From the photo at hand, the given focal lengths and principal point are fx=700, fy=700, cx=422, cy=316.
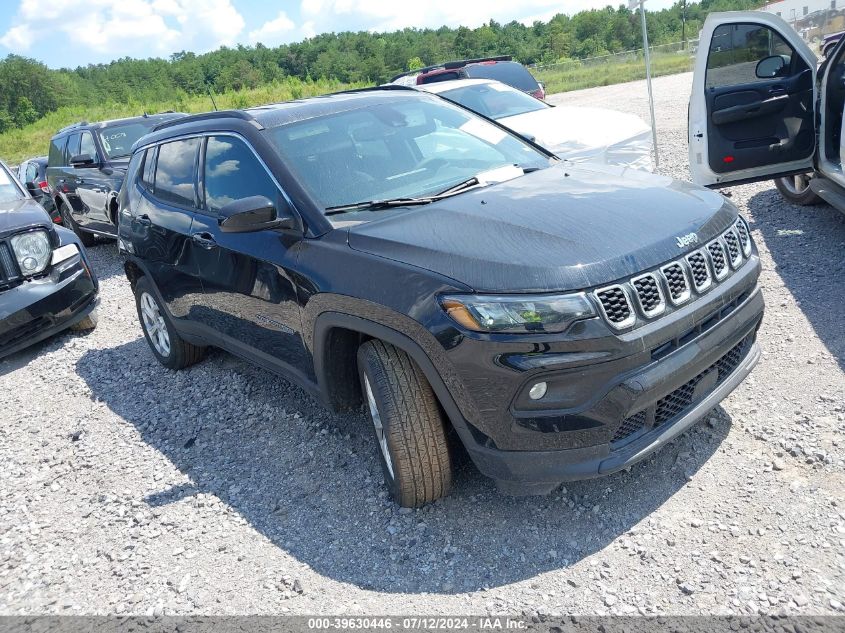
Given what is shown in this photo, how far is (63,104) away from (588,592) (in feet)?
A: 251

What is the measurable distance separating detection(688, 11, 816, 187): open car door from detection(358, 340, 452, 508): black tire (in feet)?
14.6

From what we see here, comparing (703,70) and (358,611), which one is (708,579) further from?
(703,70)

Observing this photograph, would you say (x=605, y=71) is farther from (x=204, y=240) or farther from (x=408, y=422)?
(x=408, y=422)

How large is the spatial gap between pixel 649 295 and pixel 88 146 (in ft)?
29.5

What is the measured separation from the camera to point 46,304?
19.9 ft

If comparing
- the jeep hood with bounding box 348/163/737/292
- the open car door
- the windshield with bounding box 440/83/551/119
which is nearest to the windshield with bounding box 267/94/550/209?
the jeep hood with bounding box 348/163/737/292

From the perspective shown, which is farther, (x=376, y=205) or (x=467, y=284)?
(x=376, y=205)

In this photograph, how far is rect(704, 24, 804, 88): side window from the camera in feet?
19.6

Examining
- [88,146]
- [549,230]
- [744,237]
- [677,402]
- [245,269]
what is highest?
[88,146]

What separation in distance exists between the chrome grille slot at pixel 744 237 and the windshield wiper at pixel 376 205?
4.63ft

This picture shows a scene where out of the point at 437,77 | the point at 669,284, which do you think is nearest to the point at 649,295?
the point at 669,284

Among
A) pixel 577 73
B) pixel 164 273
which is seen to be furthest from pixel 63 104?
pixel 164 273

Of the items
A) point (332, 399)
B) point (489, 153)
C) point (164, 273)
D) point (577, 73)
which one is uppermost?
point (489, 153)

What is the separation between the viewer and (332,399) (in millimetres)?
3352
